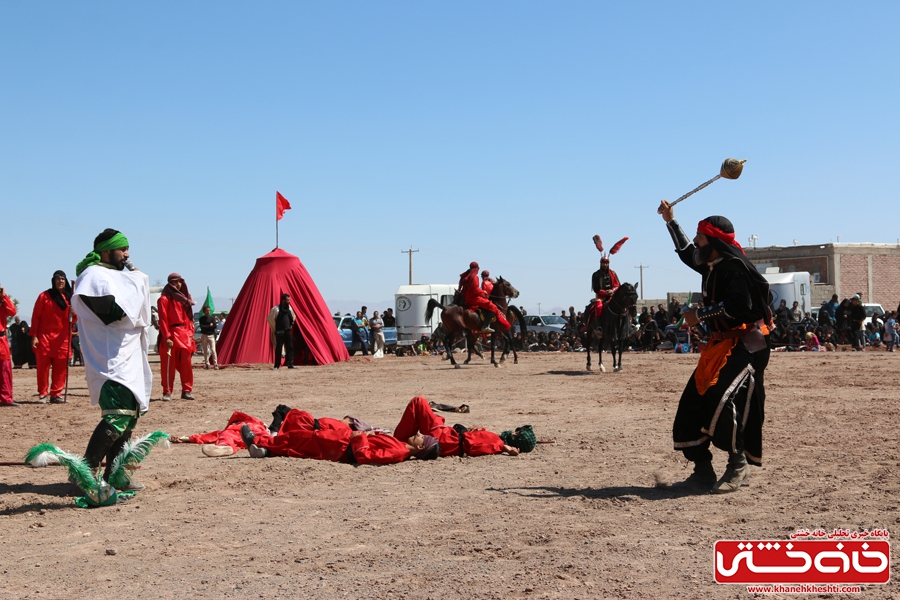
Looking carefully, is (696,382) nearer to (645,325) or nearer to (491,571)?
(491,571)

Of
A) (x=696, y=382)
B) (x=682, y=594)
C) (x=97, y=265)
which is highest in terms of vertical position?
(x=97, y=265)

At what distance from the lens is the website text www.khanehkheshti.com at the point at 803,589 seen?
162 inches

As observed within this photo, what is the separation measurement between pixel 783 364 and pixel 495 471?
1419 cm

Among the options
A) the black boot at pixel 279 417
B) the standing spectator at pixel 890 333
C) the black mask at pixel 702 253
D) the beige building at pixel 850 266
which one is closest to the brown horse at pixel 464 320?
the standing spectator at pixel 890 333

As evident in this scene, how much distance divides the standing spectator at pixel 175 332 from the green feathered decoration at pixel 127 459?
275 inches

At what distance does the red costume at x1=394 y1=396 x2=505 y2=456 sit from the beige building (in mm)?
50020

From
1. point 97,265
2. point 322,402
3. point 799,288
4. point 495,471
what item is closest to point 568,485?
point 495,471

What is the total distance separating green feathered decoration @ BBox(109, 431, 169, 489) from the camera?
20.3 ft

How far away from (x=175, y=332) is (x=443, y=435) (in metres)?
6.63

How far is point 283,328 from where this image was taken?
70.3 feet

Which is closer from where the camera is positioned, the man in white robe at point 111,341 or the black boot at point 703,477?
the man in white robe at point 111,341

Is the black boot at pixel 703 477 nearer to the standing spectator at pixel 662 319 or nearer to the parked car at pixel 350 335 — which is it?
the standing spectator at pixel 662 319

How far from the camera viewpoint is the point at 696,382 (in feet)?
20.3

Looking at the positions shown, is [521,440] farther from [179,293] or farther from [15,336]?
[15,336]
